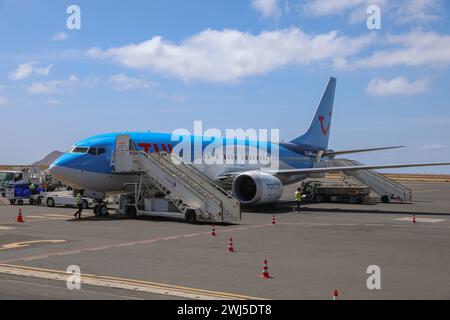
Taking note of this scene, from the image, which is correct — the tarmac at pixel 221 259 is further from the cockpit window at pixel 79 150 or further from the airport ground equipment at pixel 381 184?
the airport ground equipment at pixel 381 184

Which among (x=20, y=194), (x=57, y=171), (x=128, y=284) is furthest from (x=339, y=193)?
(x=128, y=284)

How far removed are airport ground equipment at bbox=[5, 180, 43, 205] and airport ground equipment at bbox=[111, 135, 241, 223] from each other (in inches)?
424

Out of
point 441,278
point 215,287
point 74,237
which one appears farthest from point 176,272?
point 74,237

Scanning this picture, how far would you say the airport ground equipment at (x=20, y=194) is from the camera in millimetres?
35750

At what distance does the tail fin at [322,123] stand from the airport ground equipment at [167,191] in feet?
59.7

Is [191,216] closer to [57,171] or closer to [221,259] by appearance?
[57,171]

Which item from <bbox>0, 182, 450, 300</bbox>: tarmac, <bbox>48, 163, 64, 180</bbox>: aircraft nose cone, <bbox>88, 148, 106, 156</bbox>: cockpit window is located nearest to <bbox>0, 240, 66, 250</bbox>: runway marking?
<bbox>0, 182, 450, 300</bbox>: tarmac

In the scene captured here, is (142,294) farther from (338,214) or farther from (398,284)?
(338,214)

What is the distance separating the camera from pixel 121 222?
24312 millimetres

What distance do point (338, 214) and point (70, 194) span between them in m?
17.4

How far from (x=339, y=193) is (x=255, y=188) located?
12.5 m

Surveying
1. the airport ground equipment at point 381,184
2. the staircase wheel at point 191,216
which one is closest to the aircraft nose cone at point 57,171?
the staircase wheel at point 191,216

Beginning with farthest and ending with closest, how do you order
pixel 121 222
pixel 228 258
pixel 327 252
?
pixel 121 222, pixel 327 252, pixel 228 258

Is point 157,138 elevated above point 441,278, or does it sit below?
above
